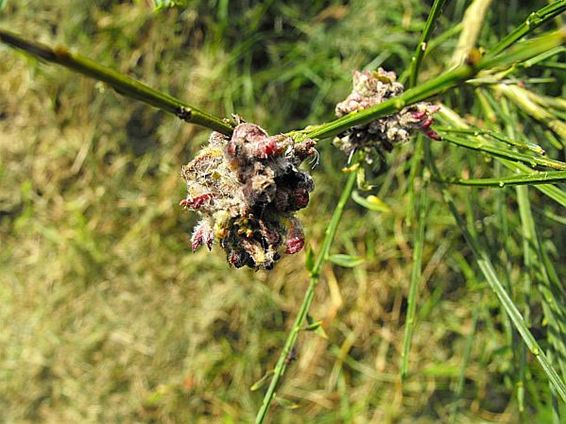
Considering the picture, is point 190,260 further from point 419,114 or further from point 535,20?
point 535,20

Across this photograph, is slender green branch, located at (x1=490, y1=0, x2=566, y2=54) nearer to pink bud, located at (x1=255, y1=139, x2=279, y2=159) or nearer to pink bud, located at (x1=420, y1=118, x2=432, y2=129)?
pink bud, located at (x1=420, y1=118, x2=432, y2=129)

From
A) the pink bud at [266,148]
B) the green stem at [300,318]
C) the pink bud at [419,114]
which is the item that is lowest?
the green stem at [300,318]

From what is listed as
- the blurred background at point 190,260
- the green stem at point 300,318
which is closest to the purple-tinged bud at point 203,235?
the green stem at point 300,318

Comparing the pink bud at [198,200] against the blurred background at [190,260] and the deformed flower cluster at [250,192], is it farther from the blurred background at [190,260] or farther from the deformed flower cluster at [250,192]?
the blurred background at [190,260]

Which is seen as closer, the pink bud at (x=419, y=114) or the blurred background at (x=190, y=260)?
the pink bud at (x=419, y=114)

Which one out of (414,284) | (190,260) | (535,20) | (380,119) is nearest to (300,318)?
(414,284)

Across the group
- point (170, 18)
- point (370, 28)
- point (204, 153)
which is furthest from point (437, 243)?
point (204, 153)

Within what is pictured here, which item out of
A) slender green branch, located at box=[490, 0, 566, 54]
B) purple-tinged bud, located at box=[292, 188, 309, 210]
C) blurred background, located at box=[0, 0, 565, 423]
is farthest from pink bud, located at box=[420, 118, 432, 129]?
blurred background, located at box=[0, 0, 565, 423]
